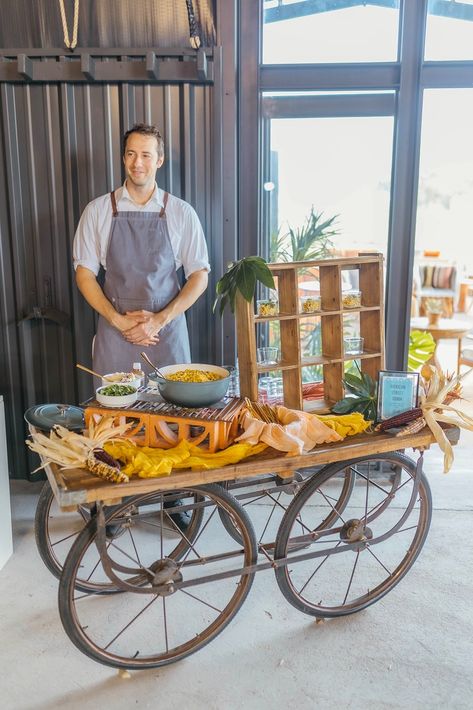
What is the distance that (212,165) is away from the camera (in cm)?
361

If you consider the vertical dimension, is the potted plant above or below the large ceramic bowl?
above

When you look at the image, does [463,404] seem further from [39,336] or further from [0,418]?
[0,418]

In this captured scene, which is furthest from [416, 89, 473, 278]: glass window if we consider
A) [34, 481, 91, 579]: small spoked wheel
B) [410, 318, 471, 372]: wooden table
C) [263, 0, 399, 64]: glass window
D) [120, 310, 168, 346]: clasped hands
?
[34, 481, 91, 579]: small spoked wheel

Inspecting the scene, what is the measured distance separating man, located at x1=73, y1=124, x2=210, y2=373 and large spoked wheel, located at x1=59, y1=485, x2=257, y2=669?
0.95 metres

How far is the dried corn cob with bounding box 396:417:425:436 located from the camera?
245 cm

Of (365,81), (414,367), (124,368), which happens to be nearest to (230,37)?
(365,81)

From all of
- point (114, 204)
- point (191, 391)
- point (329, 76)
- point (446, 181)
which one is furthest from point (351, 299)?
point (446, 181)

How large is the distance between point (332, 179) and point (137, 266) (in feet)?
4.53

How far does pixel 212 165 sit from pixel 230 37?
0.68 meters

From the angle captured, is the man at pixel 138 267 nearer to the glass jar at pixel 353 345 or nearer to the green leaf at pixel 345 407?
the glass jar at pixel 353 345

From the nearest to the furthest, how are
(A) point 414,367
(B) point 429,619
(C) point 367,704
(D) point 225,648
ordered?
Answer: (C) point 367,704, (D) point 225,648, (B) point 429,619, (A) point 414,367

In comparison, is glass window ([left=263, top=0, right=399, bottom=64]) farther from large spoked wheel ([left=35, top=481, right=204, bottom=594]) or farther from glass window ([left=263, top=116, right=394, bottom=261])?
large spoked wheel ([left=35, top=481, right=204, bottom=594])

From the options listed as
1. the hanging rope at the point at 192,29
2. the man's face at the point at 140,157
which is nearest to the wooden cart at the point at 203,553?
the man's face at the point at 140,157

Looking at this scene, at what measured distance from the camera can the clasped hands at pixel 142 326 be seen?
327 centimetres
